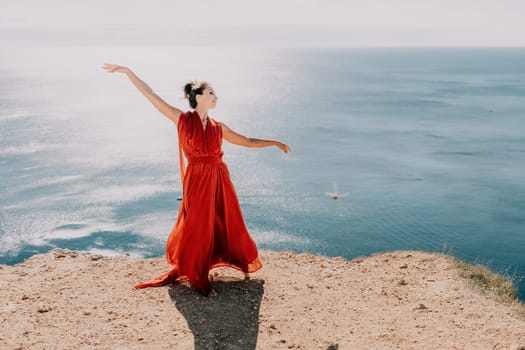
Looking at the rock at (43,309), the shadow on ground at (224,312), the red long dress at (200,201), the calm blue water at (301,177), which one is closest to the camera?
the shadow on ground at (224,312)

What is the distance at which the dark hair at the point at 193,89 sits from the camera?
6.21 m

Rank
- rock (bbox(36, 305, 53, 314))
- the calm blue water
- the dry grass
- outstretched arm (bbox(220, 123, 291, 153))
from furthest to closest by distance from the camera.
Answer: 1. the calm blue water
2. the dry grass
3. outstretched arm (bbox(220, 123, 291, 153))
4. rock (bbox(36, 305, 53, 314))

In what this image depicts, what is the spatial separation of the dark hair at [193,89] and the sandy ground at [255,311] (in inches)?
97.4

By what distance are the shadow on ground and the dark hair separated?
2452 mm

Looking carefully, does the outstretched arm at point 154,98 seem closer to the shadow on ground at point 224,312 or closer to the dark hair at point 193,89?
the dark hair at point 193,89

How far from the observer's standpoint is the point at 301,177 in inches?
1909

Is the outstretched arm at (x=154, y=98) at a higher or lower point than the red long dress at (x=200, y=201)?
higher

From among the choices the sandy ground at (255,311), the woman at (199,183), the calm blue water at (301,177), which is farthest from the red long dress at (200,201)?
the calm blue water at (301,177)

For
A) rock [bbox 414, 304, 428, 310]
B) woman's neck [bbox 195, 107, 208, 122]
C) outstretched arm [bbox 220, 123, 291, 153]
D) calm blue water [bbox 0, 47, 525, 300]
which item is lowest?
calm blue water [bbox 0, 47, 525, 300]

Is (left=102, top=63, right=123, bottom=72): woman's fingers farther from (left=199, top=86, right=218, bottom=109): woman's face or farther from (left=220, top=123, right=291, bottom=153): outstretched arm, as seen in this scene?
(left=220, top=123, right=291, bottom=153): outstretched arm

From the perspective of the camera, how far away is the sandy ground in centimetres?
541

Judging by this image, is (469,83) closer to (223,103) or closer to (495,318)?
(223,103)

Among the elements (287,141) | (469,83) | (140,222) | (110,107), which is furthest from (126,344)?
(469,83)

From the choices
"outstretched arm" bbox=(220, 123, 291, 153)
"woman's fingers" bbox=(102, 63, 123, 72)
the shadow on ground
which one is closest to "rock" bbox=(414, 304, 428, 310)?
the shadow on ground
